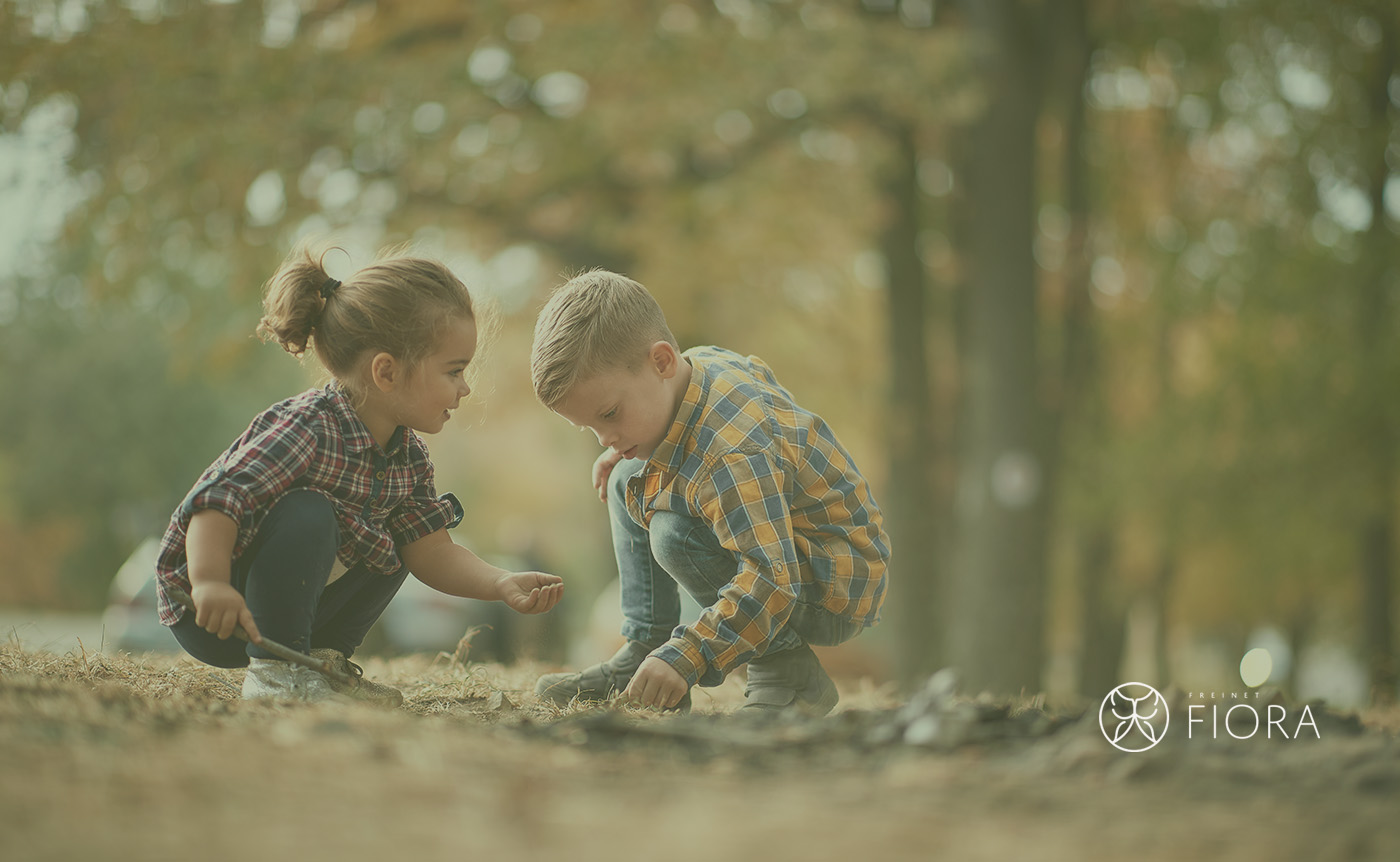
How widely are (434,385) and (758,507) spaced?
95 centimetres

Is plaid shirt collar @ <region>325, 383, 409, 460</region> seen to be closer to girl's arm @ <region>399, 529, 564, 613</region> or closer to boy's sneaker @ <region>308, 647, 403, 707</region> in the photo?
girl's arm @ <region>399, 529, 564, 613</region>

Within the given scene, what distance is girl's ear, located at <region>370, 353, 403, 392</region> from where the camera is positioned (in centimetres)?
312

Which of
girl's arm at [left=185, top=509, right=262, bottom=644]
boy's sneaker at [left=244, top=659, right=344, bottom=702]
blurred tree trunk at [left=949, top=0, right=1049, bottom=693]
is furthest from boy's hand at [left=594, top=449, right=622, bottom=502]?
blurred tree trunk at [left=949, top=0, right=1049, bottom=693]

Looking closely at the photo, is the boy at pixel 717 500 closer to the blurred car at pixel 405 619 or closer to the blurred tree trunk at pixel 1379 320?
the blurred car at pixel 405 619

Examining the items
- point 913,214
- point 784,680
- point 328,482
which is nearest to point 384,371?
point 328,482

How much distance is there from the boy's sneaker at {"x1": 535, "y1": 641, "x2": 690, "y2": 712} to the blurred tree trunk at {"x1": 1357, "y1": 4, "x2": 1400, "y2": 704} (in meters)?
8.21

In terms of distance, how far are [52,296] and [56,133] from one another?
17.8 meters

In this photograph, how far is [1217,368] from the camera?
10836mm

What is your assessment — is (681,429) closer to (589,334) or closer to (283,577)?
(589,334)

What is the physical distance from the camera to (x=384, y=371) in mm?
3129

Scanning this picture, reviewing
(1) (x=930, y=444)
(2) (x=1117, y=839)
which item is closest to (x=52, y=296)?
(1) (x=930, y=444)

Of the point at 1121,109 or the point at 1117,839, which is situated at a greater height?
the point at 1121,109

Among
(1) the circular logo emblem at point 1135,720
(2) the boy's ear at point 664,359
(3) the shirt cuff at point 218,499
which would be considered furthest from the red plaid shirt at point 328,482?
(1) the circular logo emblem at point 1135,720

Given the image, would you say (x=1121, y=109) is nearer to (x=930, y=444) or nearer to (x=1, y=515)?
(x=930, y=444)
